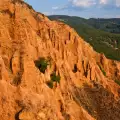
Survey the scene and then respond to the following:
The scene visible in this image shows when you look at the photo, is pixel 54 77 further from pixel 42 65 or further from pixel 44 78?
pixel 44 78

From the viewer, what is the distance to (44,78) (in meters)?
40.1

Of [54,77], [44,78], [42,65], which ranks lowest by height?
[54,77]

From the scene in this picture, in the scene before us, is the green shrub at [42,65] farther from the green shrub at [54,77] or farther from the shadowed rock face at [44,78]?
the green shrub at [54,77]

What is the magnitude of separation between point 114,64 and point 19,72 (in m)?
44.1

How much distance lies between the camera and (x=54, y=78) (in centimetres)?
4312

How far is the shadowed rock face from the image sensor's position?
31656 millimetres

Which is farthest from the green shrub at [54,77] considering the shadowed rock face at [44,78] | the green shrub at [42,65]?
the green shrub at [42,65]

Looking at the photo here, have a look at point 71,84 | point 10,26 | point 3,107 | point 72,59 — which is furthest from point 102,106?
point 3,107

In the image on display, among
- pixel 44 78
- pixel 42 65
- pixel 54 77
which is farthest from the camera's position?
pixel 54 77

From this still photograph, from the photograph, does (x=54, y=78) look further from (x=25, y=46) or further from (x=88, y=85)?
(x=88, y=85)

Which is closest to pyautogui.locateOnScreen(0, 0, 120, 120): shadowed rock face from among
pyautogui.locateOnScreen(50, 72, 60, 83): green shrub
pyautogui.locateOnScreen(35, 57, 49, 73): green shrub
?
pyautogui.locateOnScreen(50, 72, 60, 83): green shrub

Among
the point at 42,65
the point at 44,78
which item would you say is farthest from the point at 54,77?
the point at 44,78

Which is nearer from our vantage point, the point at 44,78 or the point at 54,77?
the point at 44,78

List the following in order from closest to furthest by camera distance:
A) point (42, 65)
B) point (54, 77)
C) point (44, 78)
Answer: point (44, 78), point (42, 65), point (54, 77)
